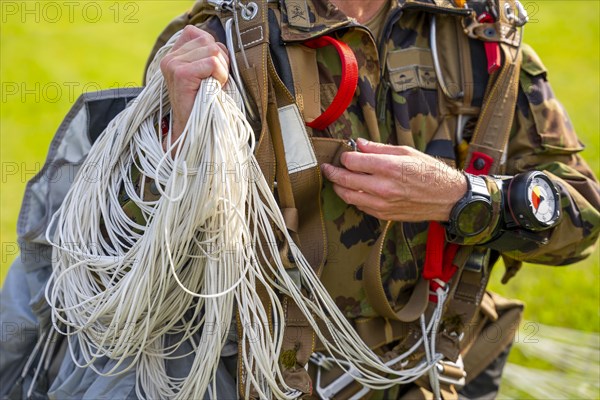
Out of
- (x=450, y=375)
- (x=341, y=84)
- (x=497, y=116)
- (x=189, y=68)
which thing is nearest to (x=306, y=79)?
(x=341, y=84)

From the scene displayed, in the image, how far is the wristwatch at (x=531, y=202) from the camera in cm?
218

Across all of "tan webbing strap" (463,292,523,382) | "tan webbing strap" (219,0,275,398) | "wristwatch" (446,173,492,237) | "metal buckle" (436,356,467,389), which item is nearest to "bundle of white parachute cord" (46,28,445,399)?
"tan webbing strap" (219,0,275,398)

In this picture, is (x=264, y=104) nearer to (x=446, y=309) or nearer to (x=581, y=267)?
(x=446, y=309)

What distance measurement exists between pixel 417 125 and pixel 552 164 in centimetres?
44

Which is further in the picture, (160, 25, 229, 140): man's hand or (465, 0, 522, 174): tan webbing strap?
(465, 0, 522, 174): tan webbing strap

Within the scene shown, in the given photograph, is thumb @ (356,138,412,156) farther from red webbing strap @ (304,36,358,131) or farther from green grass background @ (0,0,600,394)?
green grass background @ (0,0,600,394)

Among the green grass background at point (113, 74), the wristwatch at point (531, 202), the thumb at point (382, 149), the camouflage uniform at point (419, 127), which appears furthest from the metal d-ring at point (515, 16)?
the green grass background at point (113, 74)

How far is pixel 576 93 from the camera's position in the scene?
5941 mm

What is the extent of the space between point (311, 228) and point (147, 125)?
53 centimetres

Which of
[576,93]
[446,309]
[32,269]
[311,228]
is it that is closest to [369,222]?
[311,228]

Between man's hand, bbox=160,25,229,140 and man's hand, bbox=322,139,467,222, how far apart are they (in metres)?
0.41

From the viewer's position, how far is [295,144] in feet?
6.85

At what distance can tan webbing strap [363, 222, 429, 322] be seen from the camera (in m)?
2.21

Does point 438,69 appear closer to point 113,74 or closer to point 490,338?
point 490,338
